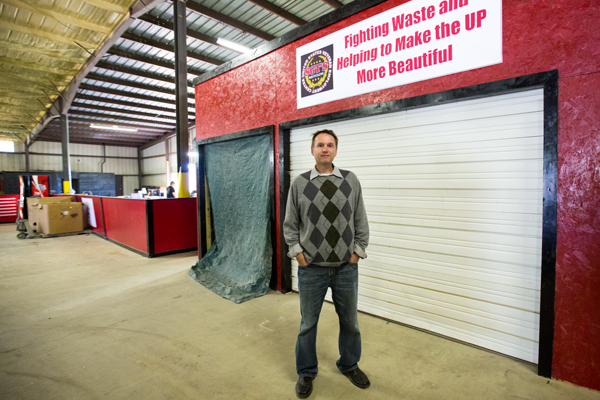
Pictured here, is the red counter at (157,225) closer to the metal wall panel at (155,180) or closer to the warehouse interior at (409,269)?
the warehouse interior at (409,269)

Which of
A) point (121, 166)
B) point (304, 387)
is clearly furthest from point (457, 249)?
point (121, 166)

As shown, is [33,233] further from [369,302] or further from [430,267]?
[430,267]

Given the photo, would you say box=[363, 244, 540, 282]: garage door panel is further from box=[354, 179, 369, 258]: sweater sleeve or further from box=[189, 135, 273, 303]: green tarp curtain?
box=[189, 135, 273, 303]: green tarp curtain

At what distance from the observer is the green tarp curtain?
3.87m

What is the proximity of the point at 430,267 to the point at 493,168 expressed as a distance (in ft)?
3.30

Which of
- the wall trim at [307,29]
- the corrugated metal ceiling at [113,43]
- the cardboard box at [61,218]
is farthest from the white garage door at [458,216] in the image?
the cardboard box at [61,218]

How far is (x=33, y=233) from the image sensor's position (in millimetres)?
8461

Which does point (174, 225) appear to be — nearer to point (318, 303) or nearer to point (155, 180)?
point (318, 303)

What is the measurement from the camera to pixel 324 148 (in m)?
1.90

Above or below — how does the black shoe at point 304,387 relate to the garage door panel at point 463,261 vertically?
below

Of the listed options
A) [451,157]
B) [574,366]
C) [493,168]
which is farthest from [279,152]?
[574,366]

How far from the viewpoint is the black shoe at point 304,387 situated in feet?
6.19

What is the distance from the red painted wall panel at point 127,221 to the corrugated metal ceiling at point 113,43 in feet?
13.9

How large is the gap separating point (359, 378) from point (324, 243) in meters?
1.00
